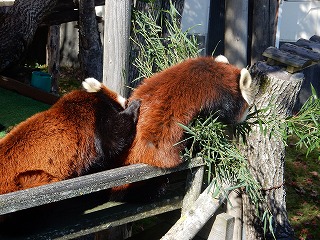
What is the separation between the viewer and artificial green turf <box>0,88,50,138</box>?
260 inches

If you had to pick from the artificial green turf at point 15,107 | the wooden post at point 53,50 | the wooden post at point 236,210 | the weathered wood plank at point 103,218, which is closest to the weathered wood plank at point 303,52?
the wooden post at point 236,210

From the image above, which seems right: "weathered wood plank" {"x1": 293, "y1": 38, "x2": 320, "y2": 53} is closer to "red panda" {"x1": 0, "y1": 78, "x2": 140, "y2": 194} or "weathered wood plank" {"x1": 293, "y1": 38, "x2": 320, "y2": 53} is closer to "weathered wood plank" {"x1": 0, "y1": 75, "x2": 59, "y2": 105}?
"red panda" {"x1": 0, "y1": 78, "x2": 140, "y2": 194}

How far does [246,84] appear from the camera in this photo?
337cm

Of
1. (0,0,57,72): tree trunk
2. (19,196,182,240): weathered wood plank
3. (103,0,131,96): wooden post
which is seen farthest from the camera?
(0,0,57,72): tree trunk

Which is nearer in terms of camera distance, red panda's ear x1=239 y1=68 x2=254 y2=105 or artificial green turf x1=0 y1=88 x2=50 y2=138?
red panda's ear x1=239 y1=68 x2=254 y2=105

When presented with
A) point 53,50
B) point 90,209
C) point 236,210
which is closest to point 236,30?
point 53,50

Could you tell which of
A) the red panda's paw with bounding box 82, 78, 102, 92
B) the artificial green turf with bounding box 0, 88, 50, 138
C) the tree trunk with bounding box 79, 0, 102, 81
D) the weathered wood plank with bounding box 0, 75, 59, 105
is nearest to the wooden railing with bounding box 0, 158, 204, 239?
the red panda's paw with bounding box 82, 78, 102, 92

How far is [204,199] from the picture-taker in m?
3.18

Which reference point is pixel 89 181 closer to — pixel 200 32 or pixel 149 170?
pixel 149 170

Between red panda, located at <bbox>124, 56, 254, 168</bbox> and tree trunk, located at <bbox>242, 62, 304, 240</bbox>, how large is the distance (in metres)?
0.73

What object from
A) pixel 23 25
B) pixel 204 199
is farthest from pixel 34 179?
pixel 23 25

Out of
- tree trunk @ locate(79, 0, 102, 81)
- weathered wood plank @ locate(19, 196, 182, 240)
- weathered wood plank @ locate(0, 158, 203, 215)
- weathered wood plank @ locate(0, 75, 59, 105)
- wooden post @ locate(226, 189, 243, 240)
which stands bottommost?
wooden post @ locate(226, 189, 243, 240)

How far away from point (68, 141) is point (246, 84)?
1.16m

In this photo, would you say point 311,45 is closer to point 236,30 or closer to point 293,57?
point 293,57
